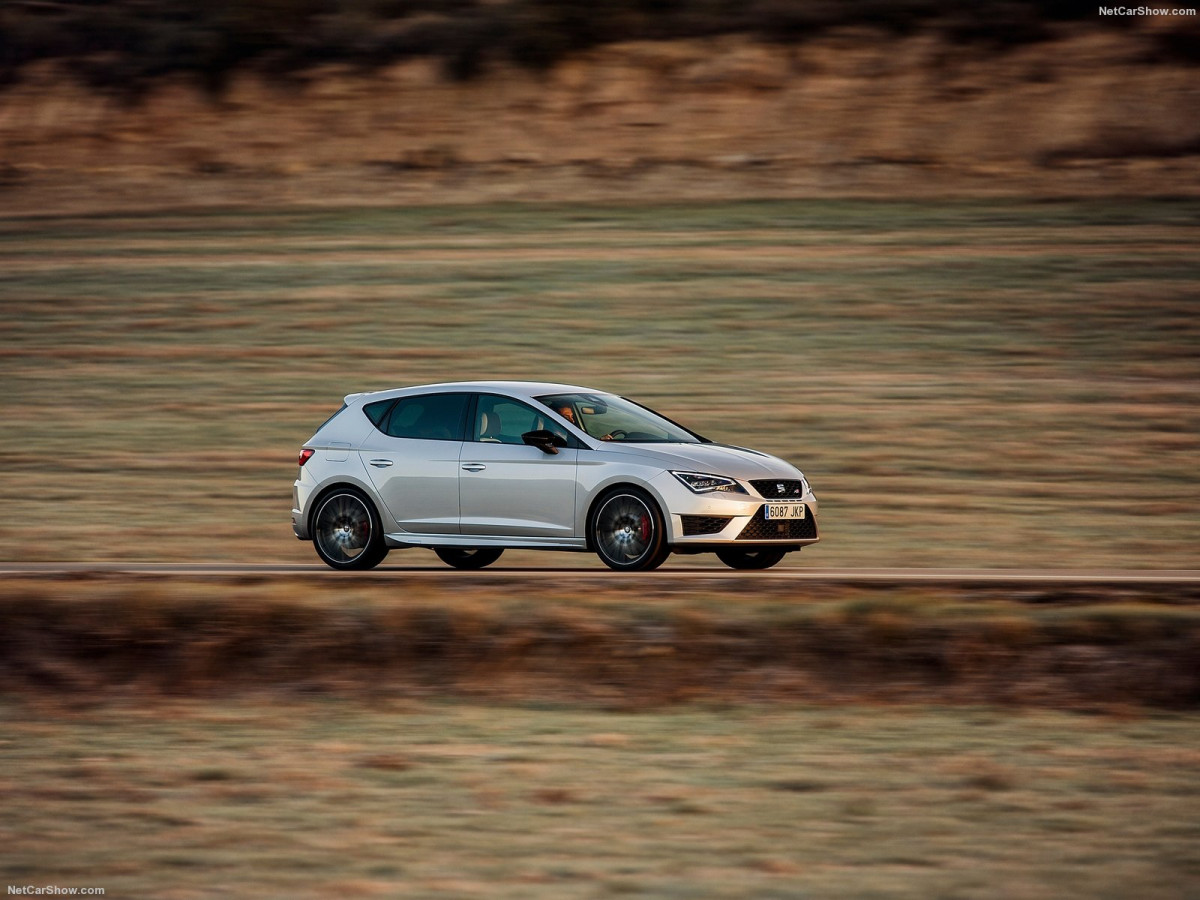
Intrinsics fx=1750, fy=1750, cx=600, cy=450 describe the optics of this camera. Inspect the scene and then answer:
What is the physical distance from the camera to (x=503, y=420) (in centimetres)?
1374

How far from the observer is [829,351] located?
23.4 metres

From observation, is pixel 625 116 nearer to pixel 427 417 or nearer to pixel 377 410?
pixel 377 410

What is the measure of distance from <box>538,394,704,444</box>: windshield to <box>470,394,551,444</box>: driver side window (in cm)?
17

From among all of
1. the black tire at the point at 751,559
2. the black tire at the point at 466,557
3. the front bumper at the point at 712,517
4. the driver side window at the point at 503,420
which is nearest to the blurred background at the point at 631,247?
the black tire at the point at 751,559

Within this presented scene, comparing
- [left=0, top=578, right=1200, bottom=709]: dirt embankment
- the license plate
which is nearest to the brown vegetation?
the license plate

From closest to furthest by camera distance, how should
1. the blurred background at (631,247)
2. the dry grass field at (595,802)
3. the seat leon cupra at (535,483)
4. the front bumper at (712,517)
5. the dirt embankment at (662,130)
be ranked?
the dry grass field at (595,802)
the front bumper at (712,517)
the seat leon cupra at (535,483)
the blurred background at (631,247)
the dirt embankment at (662,130)

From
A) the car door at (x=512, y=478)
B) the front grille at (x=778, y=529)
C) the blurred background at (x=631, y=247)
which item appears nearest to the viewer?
the front grille at (x=778, y=529)

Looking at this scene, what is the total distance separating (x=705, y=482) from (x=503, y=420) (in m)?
1.81

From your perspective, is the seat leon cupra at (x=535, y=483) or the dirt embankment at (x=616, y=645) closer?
the dirt embankment at (x=616, y=645)

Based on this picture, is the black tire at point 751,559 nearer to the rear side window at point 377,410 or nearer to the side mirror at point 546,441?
the side mirror at point 546,441

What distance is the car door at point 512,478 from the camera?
1323cm

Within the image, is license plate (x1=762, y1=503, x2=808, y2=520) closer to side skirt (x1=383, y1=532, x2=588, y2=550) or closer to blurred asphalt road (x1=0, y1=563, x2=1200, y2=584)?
blurred asphalt road (x1=0, y1=563, x2=1200, y2=584)

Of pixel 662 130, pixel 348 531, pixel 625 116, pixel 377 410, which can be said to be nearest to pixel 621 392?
pixel 377 410

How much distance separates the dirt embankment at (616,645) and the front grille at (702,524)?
0.70 m
